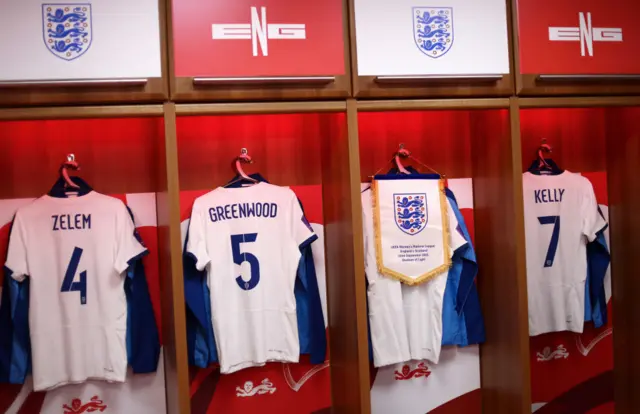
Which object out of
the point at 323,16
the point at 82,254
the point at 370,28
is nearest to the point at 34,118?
the point at 82,254

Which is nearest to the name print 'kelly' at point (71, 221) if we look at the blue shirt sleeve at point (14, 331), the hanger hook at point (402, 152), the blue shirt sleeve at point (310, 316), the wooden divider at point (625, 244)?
the blue shirt sleeve at point (14, 331)

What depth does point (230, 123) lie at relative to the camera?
294 cm

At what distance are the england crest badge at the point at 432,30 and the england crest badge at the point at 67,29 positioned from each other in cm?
124

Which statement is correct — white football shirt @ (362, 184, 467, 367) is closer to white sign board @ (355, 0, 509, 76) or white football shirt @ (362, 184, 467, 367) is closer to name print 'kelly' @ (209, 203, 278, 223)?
name print 'kelly' @ (209, 203, 278, 223)

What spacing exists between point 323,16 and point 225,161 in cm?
81

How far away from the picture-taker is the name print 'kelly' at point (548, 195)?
10.2 feet

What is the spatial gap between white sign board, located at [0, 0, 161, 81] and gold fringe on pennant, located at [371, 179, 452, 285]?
110 centimetres

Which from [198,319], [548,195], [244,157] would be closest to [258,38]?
[244,157]

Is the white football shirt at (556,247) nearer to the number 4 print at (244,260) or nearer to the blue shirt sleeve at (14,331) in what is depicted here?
the number 4 print at (244,260)

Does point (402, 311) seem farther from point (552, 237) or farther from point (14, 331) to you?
point (14, 331)

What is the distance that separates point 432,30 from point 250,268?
123cm

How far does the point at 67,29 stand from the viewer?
7.50 ft

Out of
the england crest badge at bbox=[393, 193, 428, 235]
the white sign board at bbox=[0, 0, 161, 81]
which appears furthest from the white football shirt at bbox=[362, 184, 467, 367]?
the white sign board at bbox=[0, 0, 161, 81]

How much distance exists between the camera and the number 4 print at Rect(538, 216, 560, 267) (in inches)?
121
